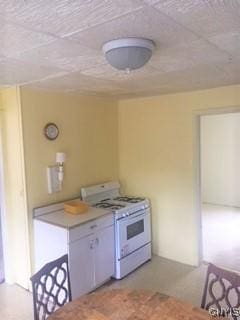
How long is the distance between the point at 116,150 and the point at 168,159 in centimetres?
89

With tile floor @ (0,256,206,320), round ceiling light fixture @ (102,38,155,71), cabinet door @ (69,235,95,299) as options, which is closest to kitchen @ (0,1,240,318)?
tile floor @ (0,256,206,320)

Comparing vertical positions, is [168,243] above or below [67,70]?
below

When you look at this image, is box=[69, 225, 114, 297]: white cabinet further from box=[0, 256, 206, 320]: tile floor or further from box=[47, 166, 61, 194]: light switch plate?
box=[47, 166, 61, 194]: light switch plate

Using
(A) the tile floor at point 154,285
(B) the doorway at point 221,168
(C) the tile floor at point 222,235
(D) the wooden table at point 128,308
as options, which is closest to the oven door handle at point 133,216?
(A) the tile floor at point 154,285

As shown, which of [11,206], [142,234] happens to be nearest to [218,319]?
[142,234]

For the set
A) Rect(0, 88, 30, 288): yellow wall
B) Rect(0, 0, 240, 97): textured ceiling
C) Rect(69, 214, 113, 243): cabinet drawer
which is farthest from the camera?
Rect(0, 88, 30, 288): yellow wall

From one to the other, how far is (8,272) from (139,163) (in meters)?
2.26

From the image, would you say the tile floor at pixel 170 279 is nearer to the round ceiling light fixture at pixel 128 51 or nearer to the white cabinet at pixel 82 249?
the white cabinet at pixel 82 249

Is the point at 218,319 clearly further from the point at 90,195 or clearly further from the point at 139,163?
the point at 139,163

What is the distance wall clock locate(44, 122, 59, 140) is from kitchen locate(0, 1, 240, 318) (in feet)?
0.17

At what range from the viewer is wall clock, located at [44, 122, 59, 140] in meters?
3.38

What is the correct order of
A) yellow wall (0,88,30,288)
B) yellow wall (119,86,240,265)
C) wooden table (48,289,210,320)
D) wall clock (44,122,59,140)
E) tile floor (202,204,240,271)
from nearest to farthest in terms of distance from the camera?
1. wooden table (48,289,210,320)
2. yellow wall (0,88,30,288)
3. wall clock (44,122,59,140)
4. yellow wall (119,86,240,265)
5. tile floor (202,204,240,271)

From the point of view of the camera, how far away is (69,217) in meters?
3.24

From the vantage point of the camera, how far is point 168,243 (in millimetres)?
4098
